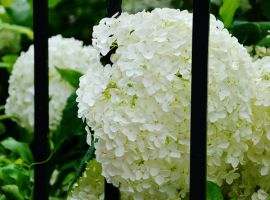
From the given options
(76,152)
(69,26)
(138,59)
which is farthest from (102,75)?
(69,26)

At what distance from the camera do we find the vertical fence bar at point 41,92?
1328mm

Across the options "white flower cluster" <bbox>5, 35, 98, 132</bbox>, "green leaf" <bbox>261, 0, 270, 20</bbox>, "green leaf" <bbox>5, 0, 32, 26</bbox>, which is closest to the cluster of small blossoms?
"green leaf" <bbox>261, 0, 270, 20</bbox>

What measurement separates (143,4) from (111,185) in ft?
3.87

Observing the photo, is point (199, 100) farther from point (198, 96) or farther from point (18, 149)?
point (18, 149)

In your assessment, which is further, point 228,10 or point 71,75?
point 71,75

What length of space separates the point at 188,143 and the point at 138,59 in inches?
6.1

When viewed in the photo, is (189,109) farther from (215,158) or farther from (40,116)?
(40,116)

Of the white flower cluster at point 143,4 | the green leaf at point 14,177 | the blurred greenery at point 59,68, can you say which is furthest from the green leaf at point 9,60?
the green leaf at point 14,177

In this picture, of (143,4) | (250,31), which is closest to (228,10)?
(250,31)

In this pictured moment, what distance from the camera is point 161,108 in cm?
120

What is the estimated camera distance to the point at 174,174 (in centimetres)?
122

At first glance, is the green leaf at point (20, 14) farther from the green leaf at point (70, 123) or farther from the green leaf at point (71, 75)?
the green leaf at point (70, 123)

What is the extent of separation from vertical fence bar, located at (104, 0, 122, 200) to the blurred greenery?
94mm

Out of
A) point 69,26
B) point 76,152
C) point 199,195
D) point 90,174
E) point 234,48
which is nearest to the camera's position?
point 199,195
